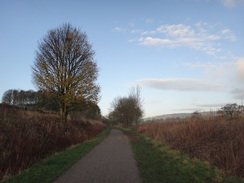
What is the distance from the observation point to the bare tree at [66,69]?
19016 millimetres

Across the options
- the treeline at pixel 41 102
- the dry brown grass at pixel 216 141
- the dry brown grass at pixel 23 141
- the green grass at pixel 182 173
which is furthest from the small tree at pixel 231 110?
the treeline at pixel 41 102

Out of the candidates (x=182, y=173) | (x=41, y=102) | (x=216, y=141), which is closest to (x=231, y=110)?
(x=216, y=141)

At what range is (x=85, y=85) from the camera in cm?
1991

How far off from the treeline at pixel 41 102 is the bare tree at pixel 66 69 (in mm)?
1121

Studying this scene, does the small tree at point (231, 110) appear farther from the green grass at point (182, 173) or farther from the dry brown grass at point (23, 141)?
the dry brown grass at point (23, 141)

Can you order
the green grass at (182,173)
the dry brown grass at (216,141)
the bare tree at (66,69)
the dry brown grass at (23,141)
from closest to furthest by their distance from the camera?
the green grass at (182,173) → the dry brown grass at (216,141) → the dry brown grass at (23,141) → the bare tree at (66,69)

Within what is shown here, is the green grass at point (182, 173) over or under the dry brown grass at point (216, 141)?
under

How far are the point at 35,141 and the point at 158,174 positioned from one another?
6.22 metres

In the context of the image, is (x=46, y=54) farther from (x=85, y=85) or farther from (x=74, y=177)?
(x=74, y=177)

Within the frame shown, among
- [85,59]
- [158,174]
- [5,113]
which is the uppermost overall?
[85,59]

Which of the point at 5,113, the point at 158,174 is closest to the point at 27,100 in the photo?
the point at 5,113

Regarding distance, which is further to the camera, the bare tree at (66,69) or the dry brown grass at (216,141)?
the bare tree at (66,69)

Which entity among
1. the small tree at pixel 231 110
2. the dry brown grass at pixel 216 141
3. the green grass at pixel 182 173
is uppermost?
the small tree at pixel 231 110

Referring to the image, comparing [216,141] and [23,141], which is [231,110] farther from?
[23,141]
